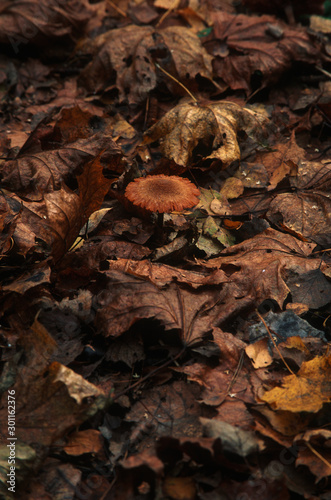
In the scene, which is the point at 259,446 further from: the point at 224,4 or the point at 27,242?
the point at 224,4

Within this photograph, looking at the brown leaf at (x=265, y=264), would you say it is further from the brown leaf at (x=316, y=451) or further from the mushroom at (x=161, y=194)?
the brown leaf at (x=316, y=451)

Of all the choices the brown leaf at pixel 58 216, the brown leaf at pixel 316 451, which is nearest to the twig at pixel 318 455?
the brown leaf at pixel 316 451

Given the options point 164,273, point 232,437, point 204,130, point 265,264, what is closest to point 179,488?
point 232,437

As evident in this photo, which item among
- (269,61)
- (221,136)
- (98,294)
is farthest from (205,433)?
(269,61)

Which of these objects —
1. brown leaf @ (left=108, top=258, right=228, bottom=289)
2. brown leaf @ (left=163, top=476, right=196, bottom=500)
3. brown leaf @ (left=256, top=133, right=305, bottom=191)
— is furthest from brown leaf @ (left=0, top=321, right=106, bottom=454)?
brown leaf @ (left=256, top=133, right=305, bottom=191)

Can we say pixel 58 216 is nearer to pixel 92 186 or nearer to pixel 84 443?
pixel 92 186

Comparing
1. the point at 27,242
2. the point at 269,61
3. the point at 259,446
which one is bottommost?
the point at 259,446
